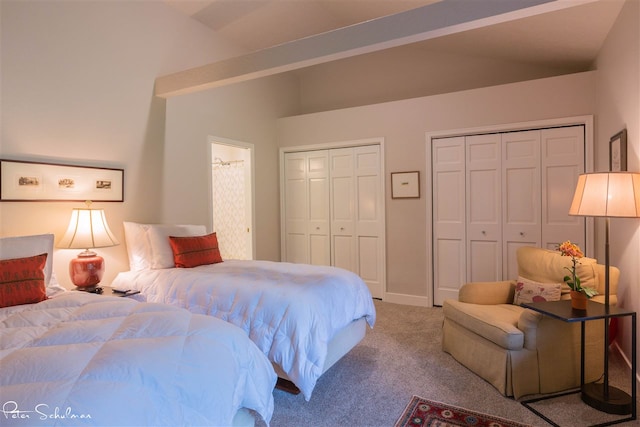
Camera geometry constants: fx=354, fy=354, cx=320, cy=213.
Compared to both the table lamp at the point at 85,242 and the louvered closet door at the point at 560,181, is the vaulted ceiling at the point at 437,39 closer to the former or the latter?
the louvered closet door at the point at 560,181

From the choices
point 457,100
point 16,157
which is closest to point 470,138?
point 457,100


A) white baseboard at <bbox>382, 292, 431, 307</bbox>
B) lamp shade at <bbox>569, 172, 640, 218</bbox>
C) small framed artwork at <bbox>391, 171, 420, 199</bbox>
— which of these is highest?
small framed artwork at <bbox>391, 171, 420, 199</bbox>

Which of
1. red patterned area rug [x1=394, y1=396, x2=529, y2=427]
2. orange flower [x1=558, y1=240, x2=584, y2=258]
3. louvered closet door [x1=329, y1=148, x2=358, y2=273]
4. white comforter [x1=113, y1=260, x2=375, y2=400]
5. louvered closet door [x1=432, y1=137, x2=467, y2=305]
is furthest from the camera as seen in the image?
louvered closet door [x1=329, y1=148, x2=358, y2=273]

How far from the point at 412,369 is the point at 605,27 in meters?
3.29

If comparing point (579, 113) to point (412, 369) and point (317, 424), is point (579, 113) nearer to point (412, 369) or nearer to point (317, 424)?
point (412, 369)

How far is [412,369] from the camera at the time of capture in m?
2.75

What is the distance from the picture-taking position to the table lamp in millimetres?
2793

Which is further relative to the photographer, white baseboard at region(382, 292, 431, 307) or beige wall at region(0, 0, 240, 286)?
white baseboard at region(382, 292, 431, 307)

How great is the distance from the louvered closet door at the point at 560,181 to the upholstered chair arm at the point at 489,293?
118cm

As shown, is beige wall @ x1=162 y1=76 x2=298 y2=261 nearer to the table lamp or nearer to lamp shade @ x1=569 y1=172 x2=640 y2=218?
the table lamp

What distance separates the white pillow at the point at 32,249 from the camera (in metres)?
2.29

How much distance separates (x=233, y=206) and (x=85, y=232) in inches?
96.6

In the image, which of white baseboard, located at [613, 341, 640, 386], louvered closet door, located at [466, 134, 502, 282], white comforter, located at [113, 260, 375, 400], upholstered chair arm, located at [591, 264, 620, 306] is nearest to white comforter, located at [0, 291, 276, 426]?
white comforter, located at [113, 260, 375, 400]

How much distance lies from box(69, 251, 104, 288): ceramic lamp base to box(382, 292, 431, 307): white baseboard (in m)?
3.28
